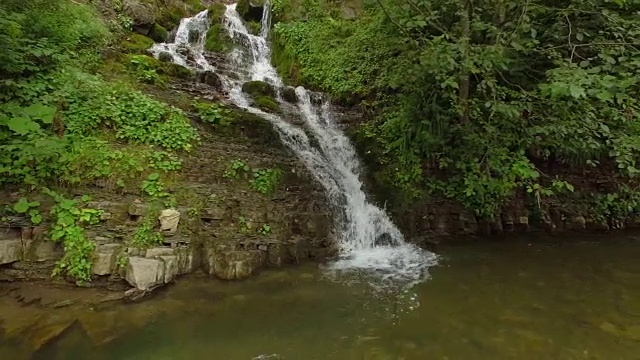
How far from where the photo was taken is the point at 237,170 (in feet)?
21.2

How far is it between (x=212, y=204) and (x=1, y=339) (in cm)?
275

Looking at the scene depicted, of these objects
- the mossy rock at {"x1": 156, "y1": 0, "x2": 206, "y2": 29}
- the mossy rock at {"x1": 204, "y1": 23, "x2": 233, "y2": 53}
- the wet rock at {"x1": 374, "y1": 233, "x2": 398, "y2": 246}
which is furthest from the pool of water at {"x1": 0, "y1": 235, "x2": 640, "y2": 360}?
the mossy rock at {"x1": 156, "y1": 0, "x2": 206, "y2": 29}

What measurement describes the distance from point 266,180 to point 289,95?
10.8ft

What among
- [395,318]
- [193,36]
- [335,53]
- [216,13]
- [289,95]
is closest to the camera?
[395,318]

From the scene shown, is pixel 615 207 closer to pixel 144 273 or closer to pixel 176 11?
pixel 144 273

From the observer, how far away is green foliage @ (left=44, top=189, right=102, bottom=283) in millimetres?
4867

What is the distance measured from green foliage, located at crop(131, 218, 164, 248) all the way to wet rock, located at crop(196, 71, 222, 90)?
409cm

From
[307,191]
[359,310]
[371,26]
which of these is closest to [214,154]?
[307,191]

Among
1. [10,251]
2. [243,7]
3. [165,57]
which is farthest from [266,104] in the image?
[243,7]

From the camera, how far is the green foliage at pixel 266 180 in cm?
640

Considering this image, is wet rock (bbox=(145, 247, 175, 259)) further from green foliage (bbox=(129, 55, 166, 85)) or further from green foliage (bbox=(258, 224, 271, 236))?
green foliage (bbox=(129, 55, 166, 85))

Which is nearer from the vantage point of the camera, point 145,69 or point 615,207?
point 615,207

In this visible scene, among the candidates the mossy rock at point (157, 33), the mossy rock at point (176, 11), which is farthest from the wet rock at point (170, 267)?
the mossy rock at point (176, 11)

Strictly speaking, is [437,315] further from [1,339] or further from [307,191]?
[1,339]
